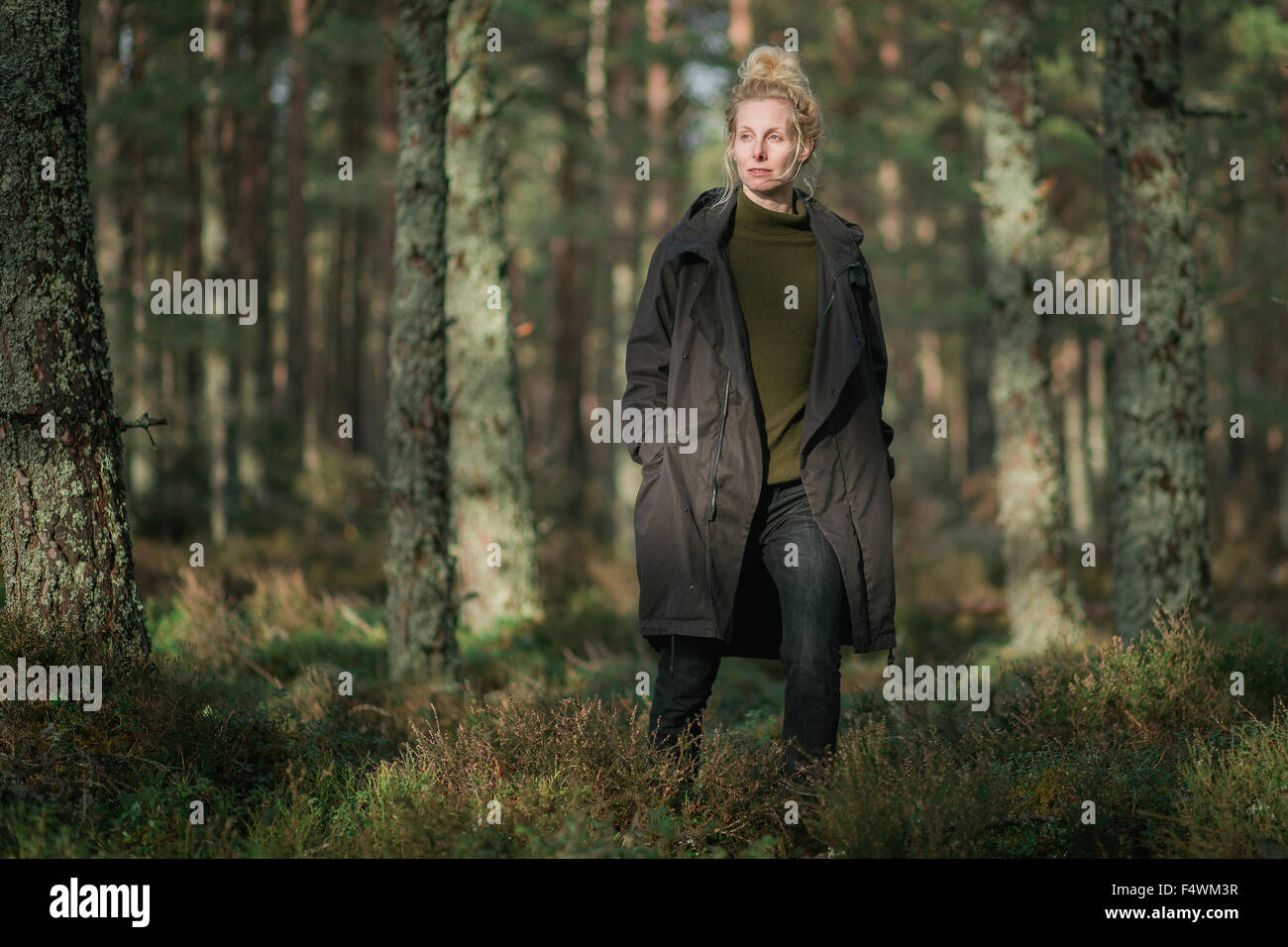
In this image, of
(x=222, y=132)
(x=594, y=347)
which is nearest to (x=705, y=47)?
(x=222, y=132)

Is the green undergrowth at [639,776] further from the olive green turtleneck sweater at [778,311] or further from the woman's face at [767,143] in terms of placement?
the woman's face at [767,143]

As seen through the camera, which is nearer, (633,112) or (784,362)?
(784,362)

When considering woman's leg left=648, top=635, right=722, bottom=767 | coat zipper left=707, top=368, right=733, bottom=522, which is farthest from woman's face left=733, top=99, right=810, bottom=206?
woman's leg left=648, top=635, right=722, bottom=767

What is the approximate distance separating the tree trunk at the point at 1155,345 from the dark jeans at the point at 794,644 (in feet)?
13.3

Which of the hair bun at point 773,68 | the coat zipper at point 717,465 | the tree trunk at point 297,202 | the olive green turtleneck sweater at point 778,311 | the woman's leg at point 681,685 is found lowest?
the woman's leg at point 681,685

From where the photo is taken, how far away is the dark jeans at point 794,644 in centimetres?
387

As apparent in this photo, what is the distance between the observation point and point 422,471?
660 cm

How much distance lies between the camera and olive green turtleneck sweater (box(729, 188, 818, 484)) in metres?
3.97

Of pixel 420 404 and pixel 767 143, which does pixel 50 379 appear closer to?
pixel 420 404

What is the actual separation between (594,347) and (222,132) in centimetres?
2120

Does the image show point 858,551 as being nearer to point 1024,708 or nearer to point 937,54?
point 1024,708

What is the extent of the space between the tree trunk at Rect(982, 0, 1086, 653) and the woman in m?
5.49

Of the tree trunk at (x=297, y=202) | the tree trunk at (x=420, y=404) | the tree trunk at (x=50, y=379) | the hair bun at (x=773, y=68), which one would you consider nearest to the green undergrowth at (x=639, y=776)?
the tree trunk at (x=50, y=379)

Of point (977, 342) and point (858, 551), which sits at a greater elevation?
point (977, 342)
